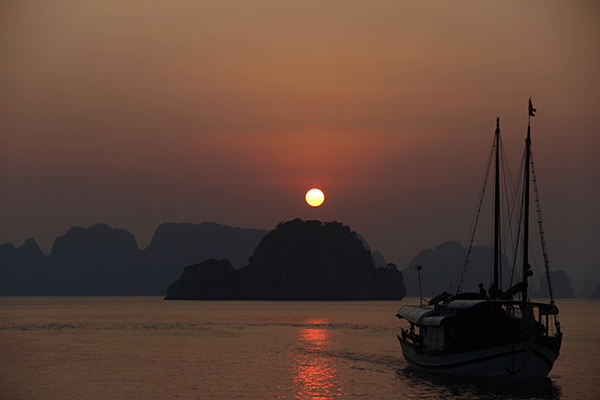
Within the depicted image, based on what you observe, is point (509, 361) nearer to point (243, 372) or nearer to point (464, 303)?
point (464, 303)

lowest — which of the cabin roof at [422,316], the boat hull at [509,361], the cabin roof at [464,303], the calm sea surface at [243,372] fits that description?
the calm sea surface at [243,372]

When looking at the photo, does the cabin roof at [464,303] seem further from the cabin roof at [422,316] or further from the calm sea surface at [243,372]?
→ the calm sea surface at [243,372]

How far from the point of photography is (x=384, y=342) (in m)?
108

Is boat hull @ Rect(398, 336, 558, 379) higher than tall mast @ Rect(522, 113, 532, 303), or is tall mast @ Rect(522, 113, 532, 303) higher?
tall mast @ Rect(522, 113, 532, 303)

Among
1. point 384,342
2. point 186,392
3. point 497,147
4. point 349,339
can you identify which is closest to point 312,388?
point 186,392

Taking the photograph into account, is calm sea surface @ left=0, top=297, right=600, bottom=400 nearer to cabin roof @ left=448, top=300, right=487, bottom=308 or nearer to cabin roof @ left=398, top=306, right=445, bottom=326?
cabin roof @ left=398, top=306, right=445, bottom=326

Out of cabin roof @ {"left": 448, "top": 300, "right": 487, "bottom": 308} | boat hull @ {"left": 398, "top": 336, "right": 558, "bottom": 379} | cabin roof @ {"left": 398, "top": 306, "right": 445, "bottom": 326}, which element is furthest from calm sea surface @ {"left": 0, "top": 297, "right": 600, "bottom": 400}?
cabin roof @ {"left": 448, "top": 300, "right": 487, "bottom": 308}

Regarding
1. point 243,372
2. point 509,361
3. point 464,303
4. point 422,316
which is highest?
point 464,303

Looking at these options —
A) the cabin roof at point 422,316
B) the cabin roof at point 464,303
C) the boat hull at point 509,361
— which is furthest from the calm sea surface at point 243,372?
the cabin roof at point 464,303

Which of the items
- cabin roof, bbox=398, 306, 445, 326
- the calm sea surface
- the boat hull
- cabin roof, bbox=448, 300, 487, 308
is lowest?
the calm sea surface

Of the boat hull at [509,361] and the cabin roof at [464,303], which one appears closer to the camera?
the boat hull at [509,361]

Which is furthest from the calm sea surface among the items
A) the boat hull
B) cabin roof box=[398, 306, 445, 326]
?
cabin roof box=[398, 306, 445, 326]

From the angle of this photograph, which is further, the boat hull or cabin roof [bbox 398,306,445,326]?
cabin roof [bbox 398,306,445,326]

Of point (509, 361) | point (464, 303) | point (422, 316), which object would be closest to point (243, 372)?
point (422, 316)
